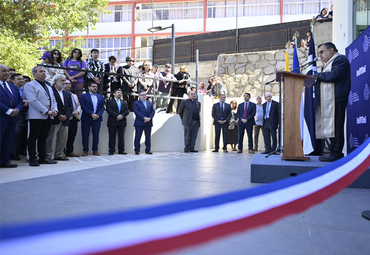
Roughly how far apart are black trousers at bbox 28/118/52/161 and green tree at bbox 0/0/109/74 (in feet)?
33.0

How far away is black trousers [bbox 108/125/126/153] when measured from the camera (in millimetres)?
8336

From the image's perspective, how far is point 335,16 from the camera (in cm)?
884

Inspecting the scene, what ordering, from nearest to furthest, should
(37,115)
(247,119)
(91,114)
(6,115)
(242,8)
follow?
1. (6,115)
2. (37,115)
3. (91,114)
4. (247,119)
5. (242,8)

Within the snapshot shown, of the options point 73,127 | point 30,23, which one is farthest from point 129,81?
point 30,23

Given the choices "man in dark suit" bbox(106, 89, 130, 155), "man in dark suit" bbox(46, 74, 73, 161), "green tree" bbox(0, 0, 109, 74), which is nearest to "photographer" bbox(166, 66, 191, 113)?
"man in dark suit" bbox(106, 89, 130, 155)

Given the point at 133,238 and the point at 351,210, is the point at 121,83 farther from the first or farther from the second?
the point at 133,238

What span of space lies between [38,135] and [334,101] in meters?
5.08

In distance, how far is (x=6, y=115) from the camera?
546 cm

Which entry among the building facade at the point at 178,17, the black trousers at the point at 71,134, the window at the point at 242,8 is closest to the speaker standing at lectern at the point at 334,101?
the black trousers at the point at 71,134

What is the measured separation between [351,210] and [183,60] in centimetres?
1831

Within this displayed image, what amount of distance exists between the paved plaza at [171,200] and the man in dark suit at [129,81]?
423 centimetres

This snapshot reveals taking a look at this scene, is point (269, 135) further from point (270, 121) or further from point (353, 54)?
point (353, 54)

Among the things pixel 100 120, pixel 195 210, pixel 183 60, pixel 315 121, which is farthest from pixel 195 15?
pixel 195 210

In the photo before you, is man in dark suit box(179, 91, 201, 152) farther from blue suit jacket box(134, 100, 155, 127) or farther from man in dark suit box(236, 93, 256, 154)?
man in dark suit box(236, 93, 256, 154)
